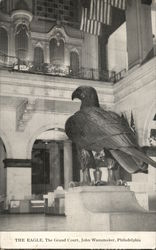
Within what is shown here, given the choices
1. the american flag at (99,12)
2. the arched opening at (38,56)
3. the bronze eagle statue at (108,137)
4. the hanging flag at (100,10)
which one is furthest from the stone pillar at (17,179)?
the bronze eagle statue at (108,137)

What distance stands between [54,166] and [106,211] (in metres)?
14.3

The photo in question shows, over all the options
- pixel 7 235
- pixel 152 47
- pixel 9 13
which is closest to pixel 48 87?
pixel 152 47

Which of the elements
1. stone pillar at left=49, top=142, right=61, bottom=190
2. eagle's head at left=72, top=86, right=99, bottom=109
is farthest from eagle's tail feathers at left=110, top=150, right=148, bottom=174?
stone pillar at left=49, top=142, right=61, bottom=190

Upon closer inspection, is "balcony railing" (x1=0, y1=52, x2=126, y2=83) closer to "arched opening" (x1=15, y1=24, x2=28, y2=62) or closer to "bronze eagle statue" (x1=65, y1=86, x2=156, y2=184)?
"arched opening" (x1=15, y1=24, x2=28, y2=62)

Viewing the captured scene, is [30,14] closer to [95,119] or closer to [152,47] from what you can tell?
[152,47]

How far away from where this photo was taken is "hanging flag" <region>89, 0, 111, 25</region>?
9.99 meters

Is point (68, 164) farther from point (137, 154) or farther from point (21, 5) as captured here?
point (137, 154)

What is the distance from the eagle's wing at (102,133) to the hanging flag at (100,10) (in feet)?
16.3

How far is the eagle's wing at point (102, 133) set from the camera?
538cm

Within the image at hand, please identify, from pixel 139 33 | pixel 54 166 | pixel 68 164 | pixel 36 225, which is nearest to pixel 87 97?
pixel 36 225

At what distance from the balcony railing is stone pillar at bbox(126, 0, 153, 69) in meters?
0.86

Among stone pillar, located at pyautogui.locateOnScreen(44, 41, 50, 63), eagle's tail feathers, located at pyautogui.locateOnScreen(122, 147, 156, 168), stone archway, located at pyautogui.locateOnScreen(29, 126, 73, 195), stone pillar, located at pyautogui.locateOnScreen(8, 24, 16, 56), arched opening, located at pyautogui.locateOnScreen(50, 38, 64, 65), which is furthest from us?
stone archway, located at pyautogui.locateOnScreen(29, 126, 73, 195)

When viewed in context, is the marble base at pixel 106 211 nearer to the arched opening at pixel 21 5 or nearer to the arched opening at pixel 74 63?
the arched opening at pixel 74 63

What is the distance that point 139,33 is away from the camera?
11445mm
